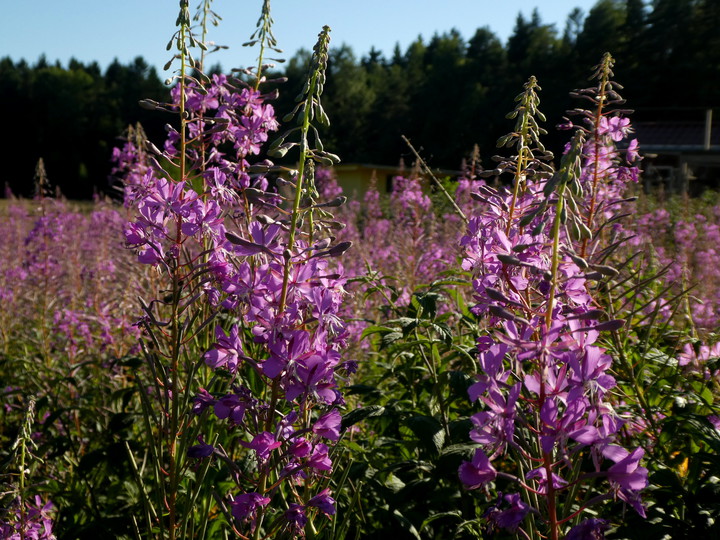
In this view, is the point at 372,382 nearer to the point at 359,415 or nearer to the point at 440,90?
the point at 359,415

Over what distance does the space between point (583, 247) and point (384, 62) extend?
101728 mm

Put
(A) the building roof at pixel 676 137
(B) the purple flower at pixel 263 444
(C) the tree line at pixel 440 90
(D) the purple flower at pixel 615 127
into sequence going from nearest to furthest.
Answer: (B) the purple flower at pixel 263 444 < (D) the purple flower at pixel 615 127 < (A) the building roof at pixel 676 137 < (C) the tree line at pixel 440 90

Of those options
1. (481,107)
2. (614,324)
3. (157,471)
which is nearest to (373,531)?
(157,471)

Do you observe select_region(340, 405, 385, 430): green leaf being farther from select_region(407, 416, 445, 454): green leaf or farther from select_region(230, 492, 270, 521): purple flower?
select_region(230, 492, 270, 521): purple flower

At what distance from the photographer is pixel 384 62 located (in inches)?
3868

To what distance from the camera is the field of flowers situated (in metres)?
1.25

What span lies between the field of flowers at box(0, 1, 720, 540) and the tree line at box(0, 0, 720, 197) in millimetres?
38057

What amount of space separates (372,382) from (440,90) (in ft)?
175

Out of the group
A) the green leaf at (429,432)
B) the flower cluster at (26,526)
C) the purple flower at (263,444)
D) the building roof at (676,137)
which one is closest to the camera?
the purple flower at (263,444)

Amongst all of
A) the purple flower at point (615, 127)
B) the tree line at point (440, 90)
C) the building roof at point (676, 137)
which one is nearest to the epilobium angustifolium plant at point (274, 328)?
the purple flower at point (615, 127)

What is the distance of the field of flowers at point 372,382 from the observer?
125 centimetres

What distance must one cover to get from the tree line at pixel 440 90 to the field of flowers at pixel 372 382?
3806cm

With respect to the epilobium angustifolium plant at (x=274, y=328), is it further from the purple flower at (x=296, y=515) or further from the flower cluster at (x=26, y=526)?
the flower cluster at (x=26, y=526)

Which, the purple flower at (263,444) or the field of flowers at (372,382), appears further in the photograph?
the purple flower at (263,444)
